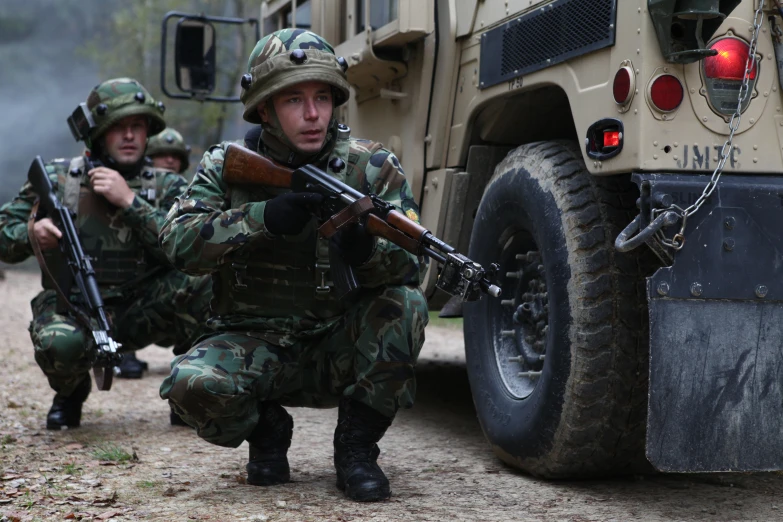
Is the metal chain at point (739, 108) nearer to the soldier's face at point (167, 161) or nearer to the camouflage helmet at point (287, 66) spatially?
the camouflage helmet at point (287, 66)

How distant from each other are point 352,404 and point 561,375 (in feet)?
2.33

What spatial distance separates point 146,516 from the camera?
323cm

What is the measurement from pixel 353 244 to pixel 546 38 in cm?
101

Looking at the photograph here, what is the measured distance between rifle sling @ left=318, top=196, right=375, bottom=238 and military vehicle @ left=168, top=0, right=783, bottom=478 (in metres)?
0.65

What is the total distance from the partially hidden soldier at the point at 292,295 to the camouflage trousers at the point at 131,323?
1221mm

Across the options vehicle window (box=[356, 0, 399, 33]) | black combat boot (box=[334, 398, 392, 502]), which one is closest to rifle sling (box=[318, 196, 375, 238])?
black combat boot (box=[334, 398, 392, 502])

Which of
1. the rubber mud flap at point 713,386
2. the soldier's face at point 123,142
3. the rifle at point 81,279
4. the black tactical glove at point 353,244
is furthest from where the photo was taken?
the soldier's face at point 123,142

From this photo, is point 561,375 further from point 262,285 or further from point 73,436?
point 73,436

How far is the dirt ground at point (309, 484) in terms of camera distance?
325 centimetres

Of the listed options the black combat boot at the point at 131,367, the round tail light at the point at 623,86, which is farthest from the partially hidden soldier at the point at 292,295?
the black combat boot at the point at 131,367

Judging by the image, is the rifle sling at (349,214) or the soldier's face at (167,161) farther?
the soldier's face at (167,161)

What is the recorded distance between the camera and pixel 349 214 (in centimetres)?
329

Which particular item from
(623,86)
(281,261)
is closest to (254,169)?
(281,261)

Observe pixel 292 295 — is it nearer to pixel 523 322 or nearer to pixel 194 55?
pixel 523 322
